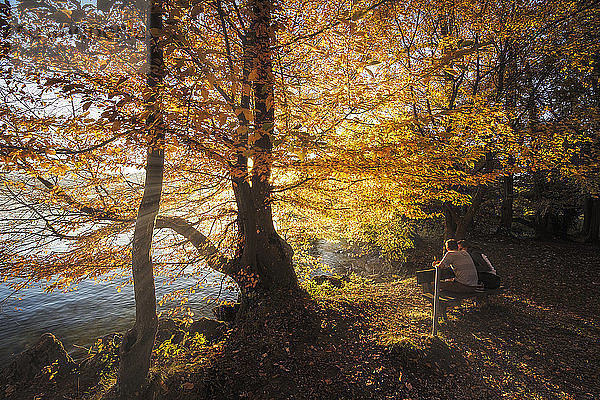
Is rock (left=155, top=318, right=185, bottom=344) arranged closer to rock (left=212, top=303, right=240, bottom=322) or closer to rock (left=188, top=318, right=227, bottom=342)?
rock (left=188, top=318, right=227, bottom=342)

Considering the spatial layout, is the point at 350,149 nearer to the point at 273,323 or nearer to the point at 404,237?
the point at 273,323

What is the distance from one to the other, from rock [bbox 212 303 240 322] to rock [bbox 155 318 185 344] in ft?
3.57

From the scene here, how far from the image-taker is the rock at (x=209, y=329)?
719 cm

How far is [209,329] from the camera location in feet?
25.8

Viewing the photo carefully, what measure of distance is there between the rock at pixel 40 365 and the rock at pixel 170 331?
229 cm

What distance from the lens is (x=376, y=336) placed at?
18.9 ft

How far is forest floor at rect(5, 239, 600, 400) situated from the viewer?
14.5 feet

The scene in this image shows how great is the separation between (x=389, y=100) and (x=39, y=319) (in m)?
17.2

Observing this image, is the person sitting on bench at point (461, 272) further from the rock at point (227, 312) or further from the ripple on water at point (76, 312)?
the ripple on water at point (76, 312)

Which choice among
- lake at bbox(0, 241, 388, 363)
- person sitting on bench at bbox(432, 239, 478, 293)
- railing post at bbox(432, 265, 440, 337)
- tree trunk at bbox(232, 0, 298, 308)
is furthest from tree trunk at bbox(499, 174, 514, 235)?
tree trunk at bbox(232, 0, 298, 308)

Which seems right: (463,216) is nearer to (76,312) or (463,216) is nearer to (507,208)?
(507,208)

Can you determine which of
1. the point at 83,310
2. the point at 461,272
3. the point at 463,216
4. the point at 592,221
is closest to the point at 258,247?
the point at 461,272

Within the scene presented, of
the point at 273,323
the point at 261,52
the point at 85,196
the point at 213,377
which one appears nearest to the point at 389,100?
the point at 261,52

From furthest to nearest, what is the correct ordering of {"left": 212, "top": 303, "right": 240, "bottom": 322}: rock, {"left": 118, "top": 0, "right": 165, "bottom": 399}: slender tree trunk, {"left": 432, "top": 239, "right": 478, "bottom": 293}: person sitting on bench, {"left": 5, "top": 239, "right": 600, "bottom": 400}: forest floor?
{"left": 212, "top": 303, "right": 240, "bottom": 322}: rock < {"left": 432, "top": 239, "right": 478, "bottom": 293}: person sitting on bench < {"left": 118, "top": 0, "right": 165, "bottom": 399}: slender tree trunk < {"left": 5, "top": 239, "right": 600, "bottom": 400}: forest floor
